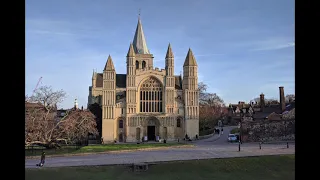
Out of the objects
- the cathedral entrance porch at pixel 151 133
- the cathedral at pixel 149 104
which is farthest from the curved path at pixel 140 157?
the cathedral entrance porch at pixel 151 133

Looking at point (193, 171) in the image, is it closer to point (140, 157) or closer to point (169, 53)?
point (140, 157)

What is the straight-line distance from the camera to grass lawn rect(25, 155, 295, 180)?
69.7ft

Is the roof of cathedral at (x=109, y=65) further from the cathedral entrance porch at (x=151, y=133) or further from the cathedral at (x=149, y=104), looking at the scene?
the cathedral entrance porch at (x=151, y=133)

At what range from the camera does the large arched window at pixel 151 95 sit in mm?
60281

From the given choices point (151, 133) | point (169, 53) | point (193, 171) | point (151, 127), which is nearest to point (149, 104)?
point (151, 127)

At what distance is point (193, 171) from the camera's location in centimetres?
2322

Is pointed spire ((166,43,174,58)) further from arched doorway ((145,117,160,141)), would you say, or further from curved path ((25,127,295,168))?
curved path ((25,127,295,168))

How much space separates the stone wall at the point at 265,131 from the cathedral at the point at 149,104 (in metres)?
13.1

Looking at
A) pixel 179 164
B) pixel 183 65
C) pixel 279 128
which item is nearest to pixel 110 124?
pixel 183 65

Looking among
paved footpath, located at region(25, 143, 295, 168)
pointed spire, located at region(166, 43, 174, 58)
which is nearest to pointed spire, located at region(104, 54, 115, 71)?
pointed spire, located at region(166, 43, 174, 58)

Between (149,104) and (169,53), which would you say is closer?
(149,104)

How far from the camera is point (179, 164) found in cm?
2462

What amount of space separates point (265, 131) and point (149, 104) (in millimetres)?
21669
